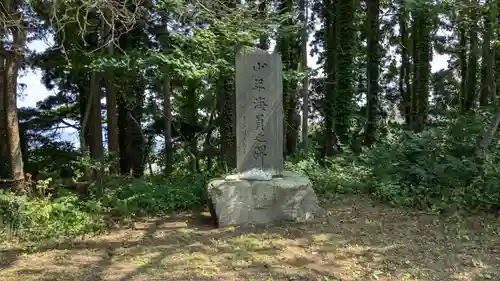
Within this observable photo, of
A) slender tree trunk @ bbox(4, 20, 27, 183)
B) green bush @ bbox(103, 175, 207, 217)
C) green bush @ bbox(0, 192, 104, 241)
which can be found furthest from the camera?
green bush @ bbox(103, 175, 207, 217)

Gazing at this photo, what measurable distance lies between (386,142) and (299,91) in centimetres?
644

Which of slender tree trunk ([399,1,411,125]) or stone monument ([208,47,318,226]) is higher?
slender tree trunk ([399,1,411,125])

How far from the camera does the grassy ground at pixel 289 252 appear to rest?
4.37 m

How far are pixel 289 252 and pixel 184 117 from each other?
8945mm

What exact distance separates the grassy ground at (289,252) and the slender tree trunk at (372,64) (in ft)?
23.7

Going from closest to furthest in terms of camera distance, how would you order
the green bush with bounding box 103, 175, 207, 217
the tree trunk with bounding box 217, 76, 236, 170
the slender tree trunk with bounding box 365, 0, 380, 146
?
the green bush with bounding box 103, 175, 207, 217 < the tree trunk with bounding box 217, 76, 236, 170 < the slender tree trunk with bounding box 365, 0, 380, 146

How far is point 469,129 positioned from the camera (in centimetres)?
801

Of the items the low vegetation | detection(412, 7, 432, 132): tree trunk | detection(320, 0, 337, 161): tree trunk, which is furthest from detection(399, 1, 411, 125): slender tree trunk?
the low vegetation

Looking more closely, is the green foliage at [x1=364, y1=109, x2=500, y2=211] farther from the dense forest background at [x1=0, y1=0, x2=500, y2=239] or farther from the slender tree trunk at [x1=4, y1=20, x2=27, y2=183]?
the slender tree trunk at [x1=4, y1=20, x2=27, y2=183]

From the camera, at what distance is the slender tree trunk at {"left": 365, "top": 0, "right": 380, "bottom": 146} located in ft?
43.4

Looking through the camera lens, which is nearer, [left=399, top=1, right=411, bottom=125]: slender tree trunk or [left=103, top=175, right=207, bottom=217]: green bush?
[left=103, top=175, right=207, bottom=217]: green bush

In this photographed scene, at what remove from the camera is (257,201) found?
6305 millimetres

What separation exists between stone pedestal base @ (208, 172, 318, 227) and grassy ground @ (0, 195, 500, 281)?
248 mm

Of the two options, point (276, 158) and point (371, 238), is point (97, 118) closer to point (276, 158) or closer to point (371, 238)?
point (276, 158)
